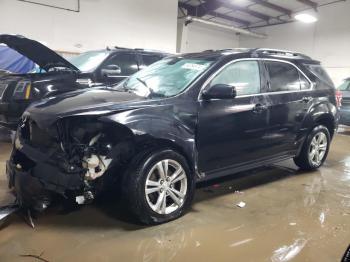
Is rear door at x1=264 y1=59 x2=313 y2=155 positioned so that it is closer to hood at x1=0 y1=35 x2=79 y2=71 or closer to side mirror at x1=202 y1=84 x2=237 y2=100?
side mirror at x1=202 y1=84 x2=237 y2=100

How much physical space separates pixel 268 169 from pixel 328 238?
2128 millimetres

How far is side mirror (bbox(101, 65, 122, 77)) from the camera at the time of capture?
566 cm

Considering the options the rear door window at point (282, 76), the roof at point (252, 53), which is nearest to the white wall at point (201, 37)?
the roof at point (252, 53)

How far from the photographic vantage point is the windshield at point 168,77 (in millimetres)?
3295

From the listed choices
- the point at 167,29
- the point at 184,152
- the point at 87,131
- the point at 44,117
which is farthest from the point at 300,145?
the point at 167,29

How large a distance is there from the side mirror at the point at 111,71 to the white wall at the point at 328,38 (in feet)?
35.2

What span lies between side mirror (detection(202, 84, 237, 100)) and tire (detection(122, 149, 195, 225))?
66cm

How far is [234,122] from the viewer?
3.44m

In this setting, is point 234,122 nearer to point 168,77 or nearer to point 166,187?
point 168,77

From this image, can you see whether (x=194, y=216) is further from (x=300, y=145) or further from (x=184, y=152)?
(x=300, y=145)

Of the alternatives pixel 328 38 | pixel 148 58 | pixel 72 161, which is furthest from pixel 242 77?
pixel 328 38

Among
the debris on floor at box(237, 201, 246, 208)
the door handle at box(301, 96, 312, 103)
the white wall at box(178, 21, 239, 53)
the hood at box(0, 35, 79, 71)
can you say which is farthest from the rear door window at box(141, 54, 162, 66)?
the white wall at box(178, 21, 239, 53)

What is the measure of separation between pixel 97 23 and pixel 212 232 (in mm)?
9045

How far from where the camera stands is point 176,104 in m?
3.05
